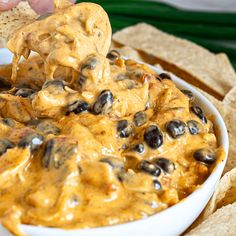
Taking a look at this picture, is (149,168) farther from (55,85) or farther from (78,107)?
(55,85)

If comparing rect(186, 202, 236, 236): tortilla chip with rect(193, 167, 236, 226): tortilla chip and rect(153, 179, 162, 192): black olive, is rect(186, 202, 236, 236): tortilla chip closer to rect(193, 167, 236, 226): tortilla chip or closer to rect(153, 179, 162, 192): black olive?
rect(193, 167, 236, 226): tortilla chip

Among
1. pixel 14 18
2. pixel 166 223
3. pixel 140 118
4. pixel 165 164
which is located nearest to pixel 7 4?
pixel 14 18

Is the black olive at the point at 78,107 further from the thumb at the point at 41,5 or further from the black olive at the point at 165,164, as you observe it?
the thumb at the point at 41,5

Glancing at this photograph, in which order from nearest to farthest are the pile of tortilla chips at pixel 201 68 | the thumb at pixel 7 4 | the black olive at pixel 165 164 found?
1. the black olive at pixel 165 164
2. the pile of tortilla chips at pixel 201 68
3. the thumb at pixel 7 4

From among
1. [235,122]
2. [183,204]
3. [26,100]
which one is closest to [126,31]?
[235,122]

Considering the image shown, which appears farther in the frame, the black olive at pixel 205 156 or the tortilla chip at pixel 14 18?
the tortilla chip at pixel 14 18

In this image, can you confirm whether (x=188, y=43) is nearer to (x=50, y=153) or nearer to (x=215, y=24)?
(x=215, y=24)

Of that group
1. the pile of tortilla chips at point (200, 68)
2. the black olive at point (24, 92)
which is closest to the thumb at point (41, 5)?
the pile of tortilla chips at point (200, 68)
